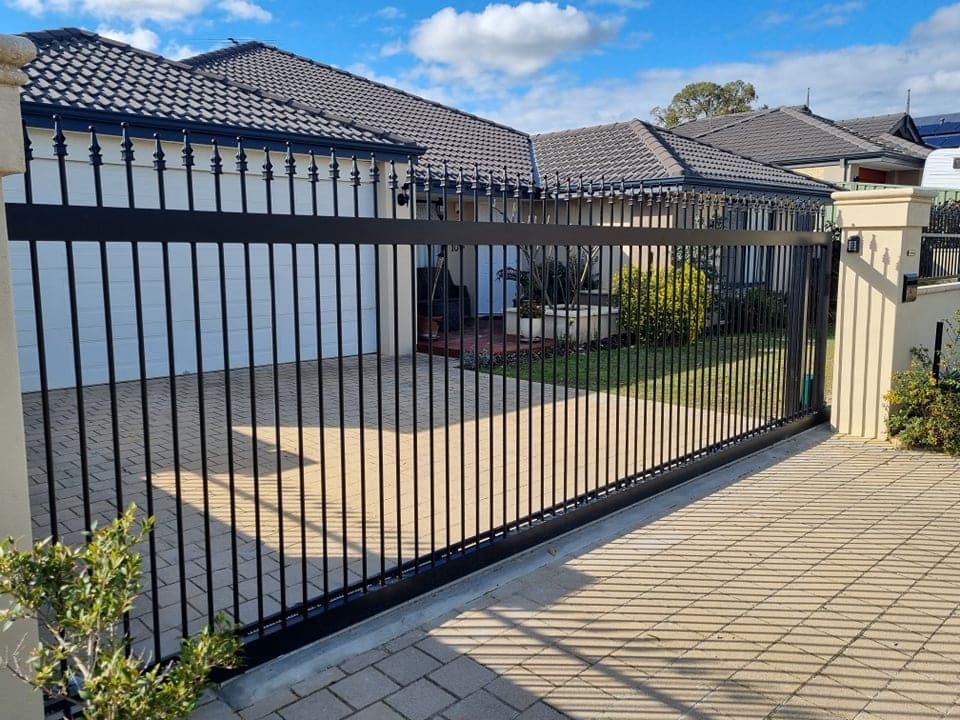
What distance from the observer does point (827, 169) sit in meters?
22.7

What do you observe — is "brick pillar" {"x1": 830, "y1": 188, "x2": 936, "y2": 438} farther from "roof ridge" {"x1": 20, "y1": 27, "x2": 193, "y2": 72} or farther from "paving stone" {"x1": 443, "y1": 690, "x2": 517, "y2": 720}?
"roof ridge" {"x1": 20, "y1": 27, "x2": 193, "y2": 72}

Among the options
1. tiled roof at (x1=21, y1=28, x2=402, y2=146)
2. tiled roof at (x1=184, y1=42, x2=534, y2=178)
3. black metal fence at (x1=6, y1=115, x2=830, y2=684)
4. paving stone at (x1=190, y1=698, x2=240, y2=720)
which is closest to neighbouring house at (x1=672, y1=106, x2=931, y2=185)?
tiled roof at (x1=184, y1=42, x2=534, y2=178)

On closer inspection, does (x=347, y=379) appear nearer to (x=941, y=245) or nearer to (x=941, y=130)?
(x=941, y=245)

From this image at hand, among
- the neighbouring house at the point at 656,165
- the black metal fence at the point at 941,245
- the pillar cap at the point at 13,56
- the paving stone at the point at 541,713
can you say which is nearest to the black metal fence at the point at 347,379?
the pillar cap at the point at 13,56

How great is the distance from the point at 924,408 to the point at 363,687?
6.02 m

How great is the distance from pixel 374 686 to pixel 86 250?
8.09 meters

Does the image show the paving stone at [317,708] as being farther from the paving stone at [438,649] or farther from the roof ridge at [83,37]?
the roof ridge at [83,37]

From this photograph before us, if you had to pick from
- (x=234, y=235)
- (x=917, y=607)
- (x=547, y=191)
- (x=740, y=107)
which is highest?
(x=740, y=107)

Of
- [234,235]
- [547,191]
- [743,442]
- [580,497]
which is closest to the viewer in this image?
[234,235]

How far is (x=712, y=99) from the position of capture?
160 ft

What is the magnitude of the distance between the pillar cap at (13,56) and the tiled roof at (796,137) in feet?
76.4

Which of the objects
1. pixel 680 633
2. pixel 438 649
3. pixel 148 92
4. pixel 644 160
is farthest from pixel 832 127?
pixel 438 649

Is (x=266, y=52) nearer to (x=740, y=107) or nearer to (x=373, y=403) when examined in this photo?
(x=373, y=403)

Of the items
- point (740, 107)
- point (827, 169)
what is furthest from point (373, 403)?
point (740, 107)
